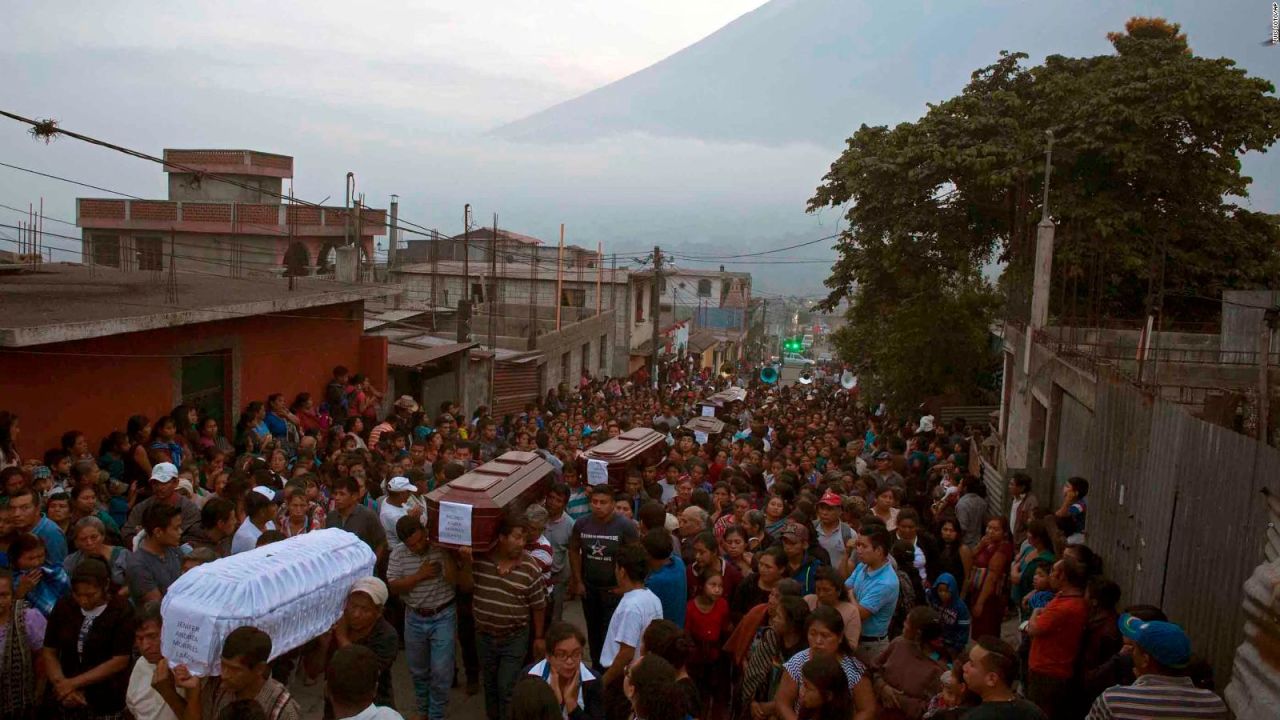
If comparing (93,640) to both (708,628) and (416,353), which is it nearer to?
(708,628)

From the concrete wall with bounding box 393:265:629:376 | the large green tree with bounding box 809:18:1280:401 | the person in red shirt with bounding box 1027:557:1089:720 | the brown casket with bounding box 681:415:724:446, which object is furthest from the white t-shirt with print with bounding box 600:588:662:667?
the concrete wall with bounding box 393:265:629:376

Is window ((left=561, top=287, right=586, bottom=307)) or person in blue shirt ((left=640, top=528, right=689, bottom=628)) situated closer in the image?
person in blue shirt ((left=640, top=528, right=689, bottom=628))

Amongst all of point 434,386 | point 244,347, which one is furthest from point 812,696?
point 434,386

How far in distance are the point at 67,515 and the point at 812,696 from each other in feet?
17.7

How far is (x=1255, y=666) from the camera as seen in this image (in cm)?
464

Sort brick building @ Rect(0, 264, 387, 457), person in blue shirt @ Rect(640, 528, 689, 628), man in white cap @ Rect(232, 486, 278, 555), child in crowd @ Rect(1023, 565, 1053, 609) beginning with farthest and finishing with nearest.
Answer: brick building @ Rect(0, 264, 387, 457) < child in crowd @ Rect(1023, 565, 1053, 609) < man in white cap @ Rect(232, 486, 278, 555) < person in blue shirt @ Rect(640, 528, 689, 628)

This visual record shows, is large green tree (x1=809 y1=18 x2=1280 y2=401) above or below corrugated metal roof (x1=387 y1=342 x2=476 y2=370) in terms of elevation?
above

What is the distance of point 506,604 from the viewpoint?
6.52 metres

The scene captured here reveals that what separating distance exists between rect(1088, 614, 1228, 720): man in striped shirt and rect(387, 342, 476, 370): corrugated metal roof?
16.3 meters

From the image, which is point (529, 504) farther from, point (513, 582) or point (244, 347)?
point (244, 347)

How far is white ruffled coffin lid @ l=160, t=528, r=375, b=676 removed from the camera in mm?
4887

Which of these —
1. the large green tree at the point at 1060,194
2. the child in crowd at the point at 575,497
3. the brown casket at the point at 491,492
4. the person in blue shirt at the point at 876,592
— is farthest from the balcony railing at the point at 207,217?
the person in blue shirt at the point at 876,592

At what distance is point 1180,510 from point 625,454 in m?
4.67

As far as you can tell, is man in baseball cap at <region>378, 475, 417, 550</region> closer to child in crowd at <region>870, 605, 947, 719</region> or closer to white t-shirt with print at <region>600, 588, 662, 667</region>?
white t-shirt with print at <region>600, 588, 662, 667</region>
